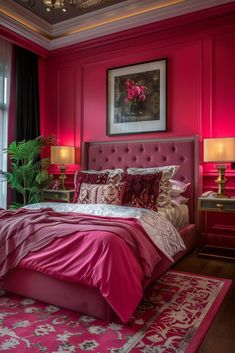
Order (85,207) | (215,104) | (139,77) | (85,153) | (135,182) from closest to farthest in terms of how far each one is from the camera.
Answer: (85,207) < (135,182) < (215,104) < (139,77) < (85,153)

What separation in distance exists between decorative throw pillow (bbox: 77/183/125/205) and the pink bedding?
654 millimetres

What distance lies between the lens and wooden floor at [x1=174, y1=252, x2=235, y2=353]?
164 cm

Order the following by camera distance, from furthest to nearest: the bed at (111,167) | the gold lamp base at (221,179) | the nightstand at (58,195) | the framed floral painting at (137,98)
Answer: the nightstand at (58,195), the framed floral painting at (137,98), the gold lamp base at (221,179), the bed at (111,167)

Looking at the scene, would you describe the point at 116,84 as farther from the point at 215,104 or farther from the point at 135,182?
the point at 135,182

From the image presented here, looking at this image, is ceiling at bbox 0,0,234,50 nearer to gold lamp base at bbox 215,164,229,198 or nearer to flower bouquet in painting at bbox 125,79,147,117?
flower bouquet in painting at bbox 125,79,147,117

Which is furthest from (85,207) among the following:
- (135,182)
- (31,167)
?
(31,167)

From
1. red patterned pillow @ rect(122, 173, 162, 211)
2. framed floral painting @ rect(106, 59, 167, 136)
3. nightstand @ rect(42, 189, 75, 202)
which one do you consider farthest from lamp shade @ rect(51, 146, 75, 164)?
red patterned pillow @ rect(122, 173, 162, 211)

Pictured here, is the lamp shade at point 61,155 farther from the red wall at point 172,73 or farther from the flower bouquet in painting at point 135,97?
the flower bouquet in painting at point 135,97

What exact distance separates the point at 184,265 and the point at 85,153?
2.32 meters

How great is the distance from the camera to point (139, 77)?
13.6 ft

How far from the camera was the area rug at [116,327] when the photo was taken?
1612 mm

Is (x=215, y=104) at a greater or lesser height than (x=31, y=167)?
greater

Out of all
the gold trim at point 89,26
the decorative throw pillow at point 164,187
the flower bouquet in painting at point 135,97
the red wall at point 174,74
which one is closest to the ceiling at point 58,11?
the gold trim at point 89,26

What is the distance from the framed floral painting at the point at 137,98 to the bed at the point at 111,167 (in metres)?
0.24
